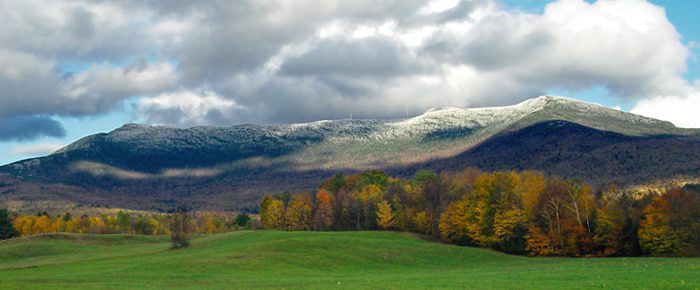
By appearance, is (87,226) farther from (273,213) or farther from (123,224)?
(273,213)

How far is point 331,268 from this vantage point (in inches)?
2756

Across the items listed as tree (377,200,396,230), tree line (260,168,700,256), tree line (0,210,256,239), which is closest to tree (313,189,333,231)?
tree (377,200,396,230)

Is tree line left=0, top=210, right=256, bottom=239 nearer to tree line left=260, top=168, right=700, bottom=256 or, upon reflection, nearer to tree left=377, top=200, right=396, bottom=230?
tree left=377, top=200, right=396, bottom=230

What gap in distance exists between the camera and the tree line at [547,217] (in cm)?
7862

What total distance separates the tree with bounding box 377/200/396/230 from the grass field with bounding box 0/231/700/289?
62.2 feet

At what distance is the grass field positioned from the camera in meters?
46.8

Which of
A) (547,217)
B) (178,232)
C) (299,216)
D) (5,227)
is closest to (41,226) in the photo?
(5,227)

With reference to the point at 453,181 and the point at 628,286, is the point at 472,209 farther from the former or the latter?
the point at 628,286

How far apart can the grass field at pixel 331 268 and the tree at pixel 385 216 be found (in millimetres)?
18964

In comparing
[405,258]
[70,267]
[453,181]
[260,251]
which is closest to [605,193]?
[453,181]

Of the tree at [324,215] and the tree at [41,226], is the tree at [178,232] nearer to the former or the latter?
the tree at [324,215]

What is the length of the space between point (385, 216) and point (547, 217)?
44.8m

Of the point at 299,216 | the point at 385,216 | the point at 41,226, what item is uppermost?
the point at 41,226

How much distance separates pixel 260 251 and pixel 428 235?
43519 millimetres
